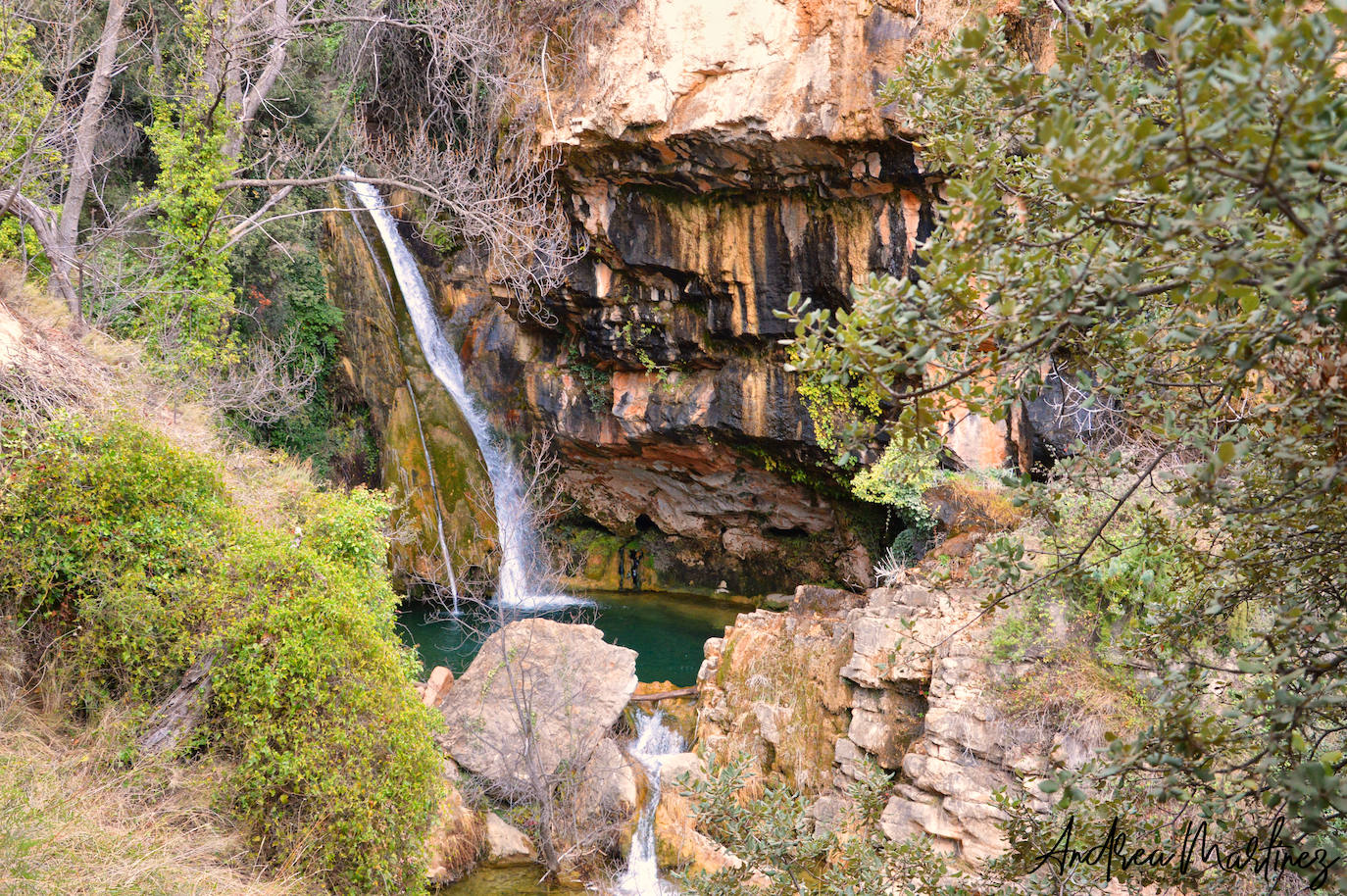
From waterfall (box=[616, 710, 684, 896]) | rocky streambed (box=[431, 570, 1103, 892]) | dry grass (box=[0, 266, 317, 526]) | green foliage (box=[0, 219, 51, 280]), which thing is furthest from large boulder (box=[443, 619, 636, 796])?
green foliage (box=[0, 219, 51, 280])

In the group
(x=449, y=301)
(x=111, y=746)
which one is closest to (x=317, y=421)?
(x=449, y=301)

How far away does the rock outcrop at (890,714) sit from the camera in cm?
663

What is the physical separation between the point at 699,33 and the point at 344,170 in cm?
682

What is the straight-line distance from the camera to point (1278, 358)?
2.10 metres

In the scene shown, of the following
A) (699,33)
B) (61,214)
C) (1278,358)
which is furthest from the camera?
(699,33)

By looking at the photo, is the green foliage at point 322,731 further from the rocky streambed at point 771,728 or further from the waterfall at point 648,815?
the waterfall at point 648,815

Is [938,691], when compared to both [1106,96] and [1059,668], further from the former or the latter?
[1106,96]

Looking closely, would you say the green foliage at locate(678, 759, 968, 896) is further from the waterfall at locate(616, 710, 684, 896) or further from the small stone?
the small stone

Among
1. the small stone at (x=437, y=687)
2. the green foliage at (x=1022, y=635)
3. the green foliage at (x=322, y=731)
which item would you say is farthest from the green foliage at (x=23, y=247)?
the green foliage at (x=1022, y=635)

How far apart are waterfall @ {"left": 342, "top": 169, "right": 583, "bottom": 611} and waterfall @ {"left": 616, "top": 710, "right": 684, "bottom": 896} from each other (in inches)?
220

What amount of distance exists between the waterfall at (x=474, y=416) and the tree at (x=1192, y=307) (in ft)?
45.1

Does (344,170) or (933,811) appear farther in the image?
(344,170)

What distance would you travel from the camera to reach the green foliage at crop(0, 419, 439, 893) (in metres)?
5.70

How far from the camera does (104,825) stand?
487cm
